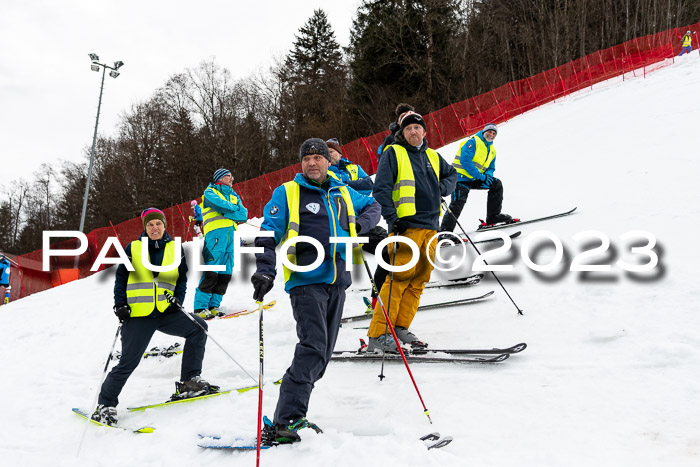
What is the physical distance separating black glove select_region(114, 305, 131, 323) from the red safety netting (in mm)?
14336

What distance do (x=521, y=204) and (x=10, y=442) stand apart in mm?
8434

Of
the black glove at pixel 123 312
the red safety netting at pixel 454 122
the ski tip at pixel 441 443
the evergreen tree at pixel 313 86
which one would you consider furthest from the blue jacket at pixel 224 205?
the evergreen tree at pixel 313 86

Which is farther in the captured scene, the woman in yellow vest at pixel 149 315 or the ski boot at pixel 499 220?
the ski boot at pixel 499 220

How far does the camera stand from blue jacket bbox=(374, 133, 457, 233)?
13.1 ft

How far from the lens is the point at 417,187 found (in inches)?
161

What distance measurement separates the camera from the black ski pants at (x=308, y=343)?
277cm

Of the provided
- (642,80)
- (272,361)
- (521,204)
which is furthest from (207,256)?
(642,80)

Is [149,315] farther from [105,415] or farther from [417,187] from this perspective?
[417,187]

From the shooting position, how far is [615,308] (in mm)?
3992

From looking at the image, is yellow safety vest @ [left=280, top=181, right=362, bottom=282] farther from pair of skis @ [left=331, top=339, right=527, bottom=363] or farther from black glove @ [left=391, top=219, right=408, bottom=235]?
pair of skis @ [left=331, top=339, right=527, bottom=363]

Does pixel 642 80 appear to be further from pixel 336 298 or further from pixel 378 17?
pixel 336 298

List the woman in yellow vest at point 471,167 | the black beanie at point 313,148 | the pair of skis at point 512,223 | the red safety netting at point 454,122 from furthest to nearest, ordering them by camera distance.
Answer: the red safety netting at point 454,122 < the pair of skis at point 512,223 < the woman in yellow vest at point 471,167 < the black beanie at point 313,148

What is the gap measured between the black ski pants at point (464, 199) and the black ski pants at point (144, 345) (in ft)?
14.0

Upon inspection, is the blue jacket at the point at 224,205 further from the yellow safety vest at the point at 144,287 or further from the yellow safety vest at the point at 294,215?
the yellow safety vest at the point at 294,215
